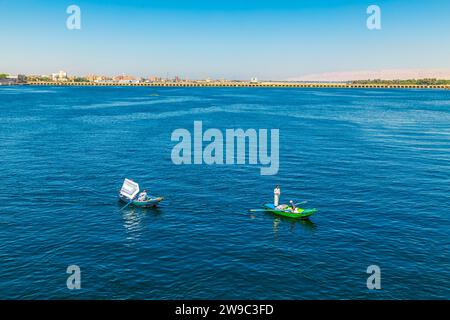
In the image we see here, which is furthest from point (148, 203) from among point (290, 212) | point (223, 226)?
point (290, 212)

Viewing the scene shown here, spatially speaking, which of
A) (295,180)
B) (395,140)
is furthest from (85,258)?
(395,140)

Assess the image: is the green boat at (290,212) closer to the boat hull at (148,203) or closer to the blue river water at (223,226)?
the blue river water at (223,226)

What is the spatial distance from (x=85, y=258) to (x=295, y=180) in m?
40.8

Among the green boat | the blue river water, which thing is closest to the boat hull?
the blue river water

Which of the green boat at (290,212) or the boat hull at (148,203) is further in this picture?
the boat hull at (148,203)

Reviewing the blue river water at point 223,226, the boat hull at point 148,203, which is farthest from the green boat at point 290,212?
the boat hull at point 148,203

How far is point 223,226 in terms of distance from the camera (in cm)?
5084

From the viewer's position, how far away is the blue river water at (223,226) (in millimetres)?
37344

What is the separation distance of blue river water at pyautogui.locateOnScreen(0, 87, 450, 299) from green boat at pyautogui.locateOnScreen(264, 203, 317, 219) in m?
1.02

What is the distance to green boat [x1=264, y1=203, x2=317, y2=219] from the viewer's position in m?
52.9

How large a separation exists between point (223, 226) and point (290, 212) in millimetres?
9720

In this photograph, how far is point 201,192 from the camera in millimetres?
64062

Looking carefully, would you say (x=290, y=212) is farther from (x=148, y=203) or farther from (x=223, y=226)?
(x=148, y=203)

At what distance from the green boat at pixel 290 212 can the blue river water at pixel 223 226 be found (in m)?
1.02
